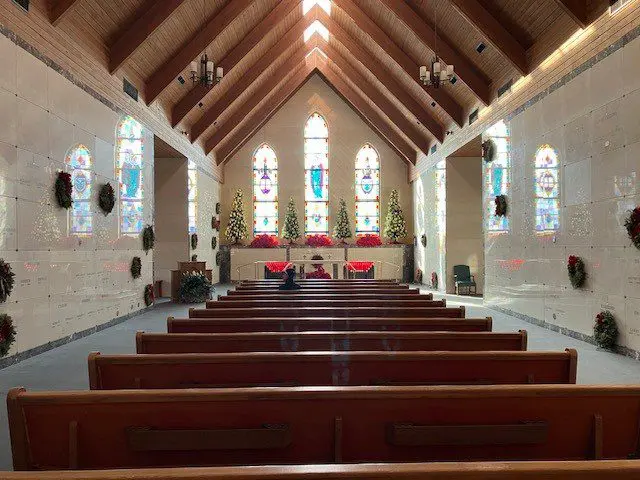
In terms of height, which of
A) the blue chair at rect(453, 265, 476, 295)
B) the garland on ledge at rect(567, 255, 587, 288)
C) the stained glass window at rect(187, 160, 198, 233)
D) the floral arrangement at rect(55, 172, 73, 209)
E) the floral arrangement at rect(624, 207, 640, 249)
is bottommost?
the blue chair at rect(453, 265, 476, 295)

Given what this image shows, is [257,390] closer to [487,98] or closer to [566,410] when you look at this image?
[566,410]

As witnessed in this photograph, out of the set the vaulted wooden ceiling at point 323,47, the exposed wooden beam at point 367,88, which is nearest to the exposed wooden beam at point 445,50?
the vaulted wooden ceiling at point 323,47

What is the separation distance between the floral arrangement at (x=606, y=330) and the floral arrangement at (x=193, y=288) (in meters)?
7.36

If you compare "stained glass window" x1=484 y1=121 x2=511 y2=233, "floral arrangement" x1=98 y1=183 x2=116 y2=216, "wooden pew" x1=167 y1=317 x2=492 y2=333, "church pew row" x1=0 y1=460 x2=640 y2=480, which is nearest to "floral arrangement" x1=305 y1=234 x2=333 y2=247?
"stained glass window" x1=484 y1=121 x2=511 y2=233

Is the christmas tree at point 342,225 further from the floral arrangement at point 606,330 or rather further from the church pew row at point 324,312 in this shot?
the church pew row at point 324,312

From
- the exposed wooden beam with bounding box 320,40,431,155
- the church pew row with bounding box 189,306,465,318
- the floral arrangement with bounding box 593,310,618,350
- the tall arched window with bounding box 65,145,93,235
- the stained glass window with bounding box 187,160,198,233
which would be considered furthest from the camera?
the exposed wooden beam with bounding box 320,40,431,155

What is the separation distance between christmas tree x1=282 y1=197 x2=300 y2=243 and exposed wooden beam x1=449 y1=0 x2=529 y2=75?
32.4 ft

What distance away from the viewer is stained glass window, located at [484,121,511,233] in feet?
31.3

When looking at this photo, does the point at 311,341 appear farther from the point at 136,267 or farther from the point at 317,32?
the point at 317,32

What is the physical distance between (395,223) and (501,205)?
761 cm

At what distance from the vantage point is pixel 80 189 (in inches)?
291

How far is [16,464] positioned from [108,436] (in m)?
0.29

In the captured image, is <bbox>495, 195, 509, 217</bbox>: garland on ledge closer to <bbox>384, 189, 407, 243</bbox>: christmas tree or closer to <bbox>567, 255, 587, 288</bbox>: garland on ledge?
<bbox>567, 255, 587, 288</bbox>: garland on ledge

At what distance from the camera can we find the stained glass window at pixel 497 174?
9.55 m
